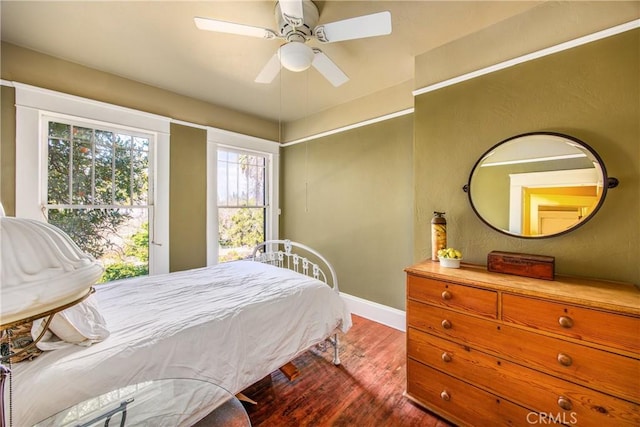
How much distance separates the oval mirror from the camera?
1524 mm

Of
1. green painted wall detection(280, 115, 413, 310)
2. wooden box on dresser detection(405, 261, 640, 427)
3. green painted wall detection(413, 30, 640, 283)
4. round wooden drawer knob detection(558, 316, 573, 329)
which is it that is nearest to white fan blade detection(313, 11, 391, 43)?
green painted wall detection(413, 30, 640, 283)

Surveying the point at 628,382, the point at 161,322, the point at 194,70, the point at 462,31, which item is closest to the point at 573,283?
the point at 628,382

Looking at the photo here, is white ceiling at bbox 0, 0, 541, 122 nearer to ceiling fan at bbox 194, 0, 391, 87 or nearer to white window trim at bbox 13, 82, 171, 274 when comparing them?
A: ceiling fan at bbox 194, 0, 391, 87

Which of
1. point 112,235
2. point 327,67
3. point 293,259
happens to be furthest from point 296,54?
point 112,235

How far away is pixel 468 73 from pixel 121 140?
3.30m

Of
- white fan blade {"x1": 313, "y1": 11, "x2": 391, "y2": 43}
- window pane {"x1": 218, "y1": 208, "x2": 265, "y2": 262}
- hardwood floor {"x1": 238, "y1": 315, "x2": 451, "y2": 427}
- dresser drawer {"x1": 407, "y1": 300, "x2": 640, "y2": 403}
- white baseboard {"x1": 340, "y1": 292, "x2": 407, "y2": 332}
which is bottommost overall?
hardwood floor {"x1": 238, "y1": 315, "x2": 451, "y2": 427}

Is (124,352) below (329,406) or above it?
above

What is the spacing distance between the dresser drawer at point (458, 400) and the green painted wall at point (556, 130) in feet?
2.88

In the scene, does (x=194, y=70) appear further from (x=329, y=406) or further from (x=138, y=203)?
(x=329, y=406)

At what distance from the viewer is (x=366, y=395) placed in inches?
71.5

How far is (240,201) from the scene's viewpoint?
11.6 feet

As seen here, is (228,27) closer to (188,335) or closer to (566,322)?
(188,335)

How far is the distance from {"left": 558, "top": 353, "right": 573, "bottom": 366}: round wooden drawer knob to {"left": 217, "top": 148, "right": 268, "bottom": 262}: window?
3.22 meters

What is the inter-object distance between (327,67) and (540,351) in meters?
2.17
